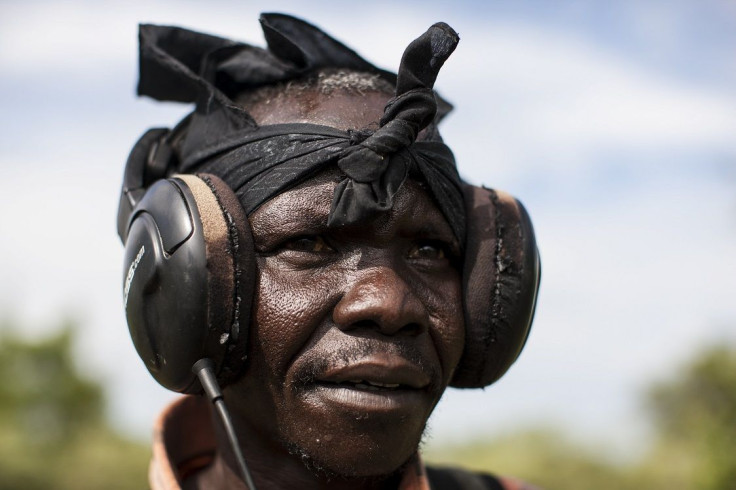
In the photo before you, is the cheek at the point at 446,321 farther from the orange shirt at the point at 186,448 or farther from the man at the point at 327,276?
the orange shirt at the point at 186,448

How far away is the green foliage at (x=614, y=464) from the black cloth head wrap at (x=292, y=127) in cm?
408

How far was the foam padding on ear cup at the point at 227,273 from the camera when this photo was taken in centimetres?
212

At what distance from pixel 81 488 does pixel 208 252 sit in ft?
21.5

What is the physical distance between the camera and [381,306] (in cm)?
210

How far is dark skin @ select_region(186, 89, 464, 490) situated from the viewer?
83.0 inches

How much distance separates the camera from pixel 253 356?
2221mm

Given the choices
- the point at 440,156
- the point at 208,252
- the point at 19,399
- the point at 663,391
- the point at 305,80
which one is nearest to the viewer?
the point at 208,252

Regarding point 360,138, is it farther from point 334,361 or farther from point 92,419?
point 92,419

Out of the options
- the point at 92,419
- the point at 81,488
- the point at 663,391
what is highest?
the point at 81,488

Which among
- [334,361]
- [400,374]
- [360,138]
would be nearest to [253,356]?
[334,361]

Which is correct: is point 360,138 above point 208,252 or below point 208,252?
above

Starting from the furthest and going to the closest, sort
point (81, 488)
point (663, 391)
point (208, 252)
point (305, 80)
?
point (663, 391), point (81, 488), point (305, 80), point (208, 252)

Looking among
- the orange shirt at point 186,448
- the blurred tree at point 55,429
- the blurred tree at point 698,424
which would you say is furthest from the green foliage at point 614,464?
the orange shirt at point 186,448

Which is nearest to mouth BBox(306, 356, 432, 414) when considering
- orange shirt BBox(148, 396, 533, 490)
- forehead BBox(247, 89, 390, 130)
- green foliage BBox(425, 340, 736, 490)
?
orange shirt BBox(148, 396, 533, 490)
